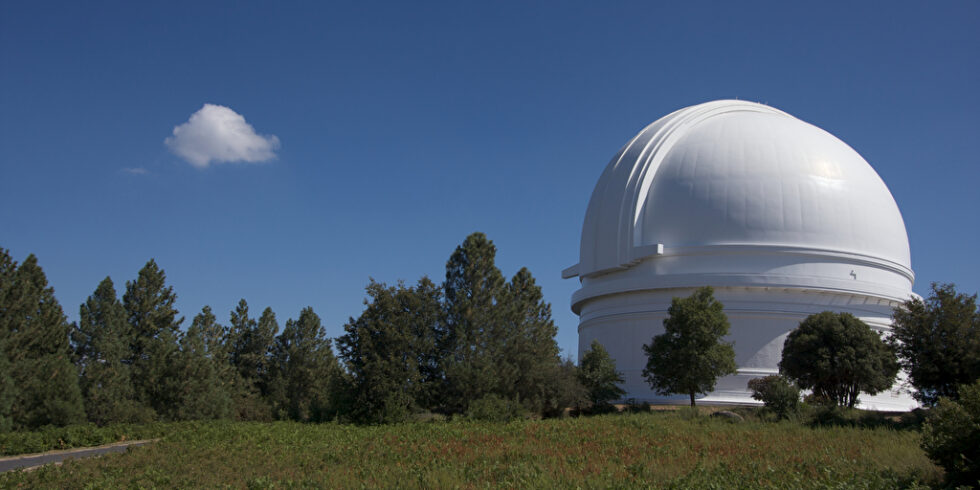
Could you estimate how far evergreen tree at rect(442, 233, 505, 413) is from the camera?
25.3 metres

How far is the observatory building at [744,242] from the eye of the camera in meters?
34.3

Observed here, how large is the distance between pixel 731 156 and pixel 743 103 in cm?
796

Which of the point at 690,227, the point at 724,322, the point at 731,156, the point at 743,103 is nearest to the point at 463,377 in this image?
the point at 724,322

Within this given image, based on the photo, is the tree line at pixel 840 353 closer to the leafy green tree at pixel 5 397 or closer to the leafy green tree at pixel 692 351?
the leafy green tree at pixel 692 351

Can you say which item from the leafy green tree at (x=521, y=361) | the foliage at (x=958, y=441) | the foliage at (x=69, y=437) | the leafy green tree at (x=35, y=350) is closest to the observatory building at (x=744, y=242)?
the leafy green tree at (x=521, y=361)

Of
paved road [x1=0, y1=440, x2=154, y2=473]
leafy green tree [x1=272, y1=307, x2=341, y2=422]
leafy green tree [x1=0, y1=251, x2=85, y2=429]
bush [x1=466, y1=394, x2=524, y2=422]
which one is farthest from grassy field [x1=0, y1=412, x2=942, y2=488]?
leafy green tree [x1=272, y1=307, x2=341, y2=422]

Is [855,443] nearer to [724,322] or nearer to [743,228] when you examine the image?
[724,322]

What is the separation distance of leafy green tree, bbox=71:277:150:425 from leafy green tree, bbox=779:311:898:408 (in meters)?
26.3

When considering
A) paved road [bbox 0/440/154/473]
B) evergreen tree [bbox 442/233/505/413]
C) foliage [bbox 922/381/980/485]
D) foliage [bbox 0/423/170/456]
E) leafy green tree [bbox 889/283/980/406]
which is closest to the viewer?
foliage [bbox 922/381/980/485]

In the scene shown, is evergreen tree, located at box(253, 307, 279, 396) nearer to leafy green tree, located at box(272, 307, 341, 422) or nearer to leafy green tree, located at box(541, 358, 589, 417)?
leafy green tree, located at box(272, 307, 341, 422)

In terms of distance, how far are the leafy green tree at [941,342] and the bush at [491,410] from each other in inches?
543

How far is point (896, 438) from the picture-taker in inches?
670

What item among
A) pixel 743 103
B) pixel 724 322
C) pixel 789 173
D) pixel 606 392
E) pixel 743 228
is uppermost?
pixel 743 103

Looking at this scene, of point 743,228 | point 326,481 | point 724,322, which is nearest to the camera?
point 326,481
